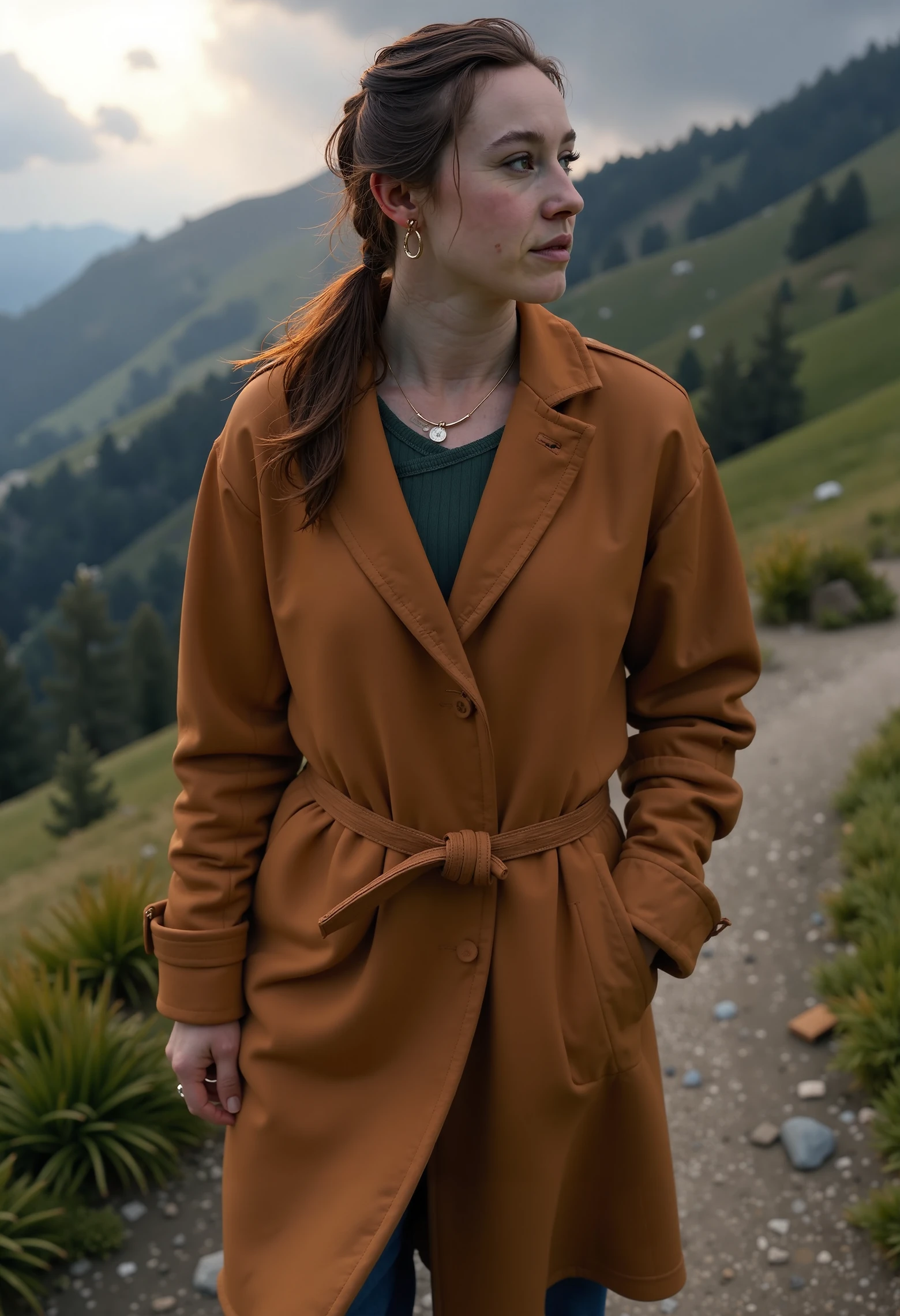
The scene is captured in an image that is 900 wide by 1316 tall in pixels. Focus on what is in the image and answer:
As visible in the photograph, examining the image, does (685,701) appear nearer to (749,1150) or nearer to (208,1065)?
(208,1065)

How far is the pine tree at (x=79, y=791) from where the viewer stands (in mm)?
31125

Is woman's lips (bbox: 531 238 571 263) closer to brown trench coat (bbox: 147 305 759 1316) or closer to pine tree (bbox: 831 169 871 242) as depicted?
brown trench coat (bbox: 147 305 759 1316)

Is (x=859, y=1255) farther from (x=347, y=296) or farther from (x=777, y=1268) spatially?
(x=347, y=296)

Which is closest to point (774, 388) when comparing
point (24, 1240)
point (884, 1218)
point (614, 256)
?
point (884, 1218)

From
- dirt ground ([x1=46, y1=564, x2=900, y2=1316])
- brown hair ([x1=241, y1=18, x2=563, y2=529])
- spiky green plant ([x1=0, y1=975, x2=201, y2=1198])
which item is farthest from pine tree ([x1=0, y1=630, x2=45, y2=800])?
brown hair ([x1=241, y1=18, x2=563, y2=529])

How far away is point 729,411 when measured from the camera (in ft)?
206

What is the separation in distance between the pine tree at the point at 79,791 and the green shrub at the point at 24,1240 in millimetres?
27999

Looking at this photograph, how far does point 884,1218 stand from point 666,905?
7.21 ft

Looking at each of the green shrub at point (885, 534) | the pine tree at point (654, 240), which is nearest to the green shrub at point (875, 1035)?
the green shrub at point (885, 534)

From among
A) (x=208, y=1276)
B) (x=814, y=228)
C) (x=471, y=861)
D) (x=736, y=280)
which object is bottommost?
(x=736, y=280)

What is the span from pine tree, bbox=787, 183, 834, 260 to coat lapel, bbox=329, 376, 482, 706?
108 m

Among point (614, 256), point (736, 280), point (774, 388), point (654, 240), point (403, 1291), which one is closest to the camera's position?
point (403, 1291)

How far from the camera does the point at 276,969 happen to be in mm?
2213

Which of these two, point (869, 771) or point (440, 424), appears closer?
point (440, 424)
